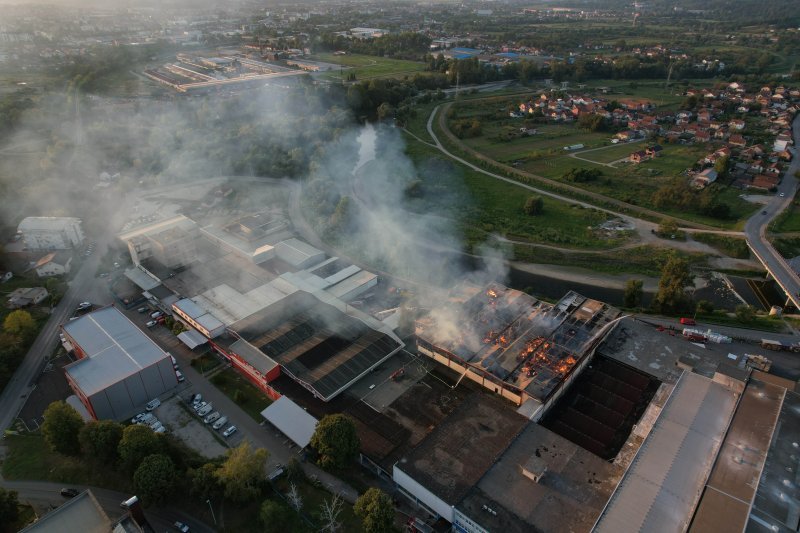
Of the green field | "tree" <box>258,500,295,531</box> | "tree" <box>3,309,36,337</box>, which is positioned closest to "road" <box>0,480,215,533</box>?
"tree" <box>258,500,295,531</box>

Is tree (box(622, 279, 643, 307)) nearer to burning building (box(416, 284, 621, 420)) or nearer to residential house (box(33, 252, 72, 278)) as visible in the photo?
burning building (box(416, 284, 621, 420))

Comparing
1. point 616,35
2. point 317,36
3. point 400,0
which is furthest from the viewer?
point 400,0

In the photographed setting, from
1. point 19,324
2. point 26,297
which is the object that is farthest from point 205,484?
point 26,297

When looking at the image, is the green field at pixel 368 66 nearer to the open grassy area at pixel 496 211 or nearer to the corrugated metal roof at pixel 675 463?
the open grassy area at pixel 496 211

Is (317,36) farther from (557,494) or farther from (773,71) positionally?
(557,494)

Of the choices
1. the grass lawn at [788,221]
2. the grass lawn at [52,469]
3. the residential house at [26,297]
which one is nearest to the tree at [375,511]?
the grass lawn at [52,469]

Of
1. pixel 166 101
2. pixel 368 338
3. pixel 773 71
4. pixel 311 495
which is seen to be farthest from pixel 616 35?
pixel 311 495
